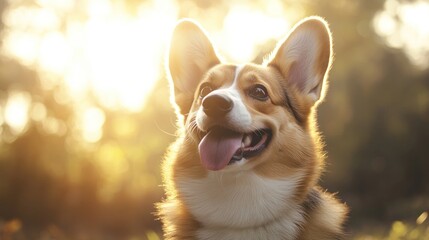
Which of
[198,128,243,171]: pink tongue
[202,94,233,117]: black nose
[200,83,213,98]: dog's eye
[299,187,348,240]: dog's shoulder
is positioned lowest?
[299,187,348,240]: dog's shoulder

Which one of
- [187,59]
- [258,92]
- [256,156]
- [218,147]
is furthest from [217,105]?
[187,59]

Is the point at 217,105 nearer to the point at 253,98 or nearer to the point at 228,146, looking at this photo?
the point at 228,146

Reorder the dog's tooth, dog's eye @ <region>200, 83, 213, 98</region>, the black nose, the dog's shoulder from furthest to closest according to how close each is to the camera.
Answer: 1. dog's eye @ <region>200, 83, 213, 98</region>
2. the dog's tooth
3. the black nose
4. the dog's shoulder

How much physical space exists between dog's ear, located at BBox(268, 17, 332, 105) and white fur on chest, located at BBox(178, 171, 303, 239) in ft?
3.38

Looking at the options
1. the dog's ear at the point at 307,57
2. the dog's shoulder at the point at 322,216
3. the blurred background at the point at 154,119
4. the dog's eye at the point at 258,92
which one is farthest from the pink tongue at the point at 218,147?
the blurred background at the point at 154,119

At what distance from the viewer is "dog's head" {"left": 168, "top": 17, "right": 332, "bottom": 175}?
15.9 feet

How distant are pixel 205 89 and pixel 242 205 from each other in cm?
118

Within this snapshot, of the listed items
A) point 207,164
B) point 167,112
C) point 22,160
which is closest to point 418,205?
point 167,112

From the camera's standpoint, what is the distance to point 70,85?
22391 mm

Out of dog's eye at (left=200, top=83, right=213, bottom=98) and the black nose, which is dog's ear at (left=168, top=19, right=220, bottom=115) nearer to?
dog's eye at (left=200, top=83, right=213, bottom=98)

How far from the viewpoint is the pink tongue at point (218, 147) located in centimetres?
476


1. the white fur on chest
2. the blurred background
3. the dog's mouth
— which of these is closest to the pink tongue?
the dog's mouth

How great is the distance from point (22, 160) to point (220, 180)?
16909 millimetres

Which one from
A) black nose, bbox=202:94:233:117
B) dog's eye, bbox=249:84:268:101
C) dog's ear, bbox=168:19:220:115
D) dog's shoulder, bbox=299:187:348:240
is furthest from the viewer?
dog's ear, bbox=168:19:220:115
